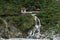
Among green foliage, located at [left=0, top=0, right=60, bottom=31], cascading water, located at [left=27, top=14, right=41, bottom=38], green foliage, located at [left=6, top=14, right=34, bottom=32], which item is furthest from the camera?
green foliage, located at [left=0, top=0, right=60, bottom=31]

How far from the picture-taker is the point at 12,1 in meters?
10.4

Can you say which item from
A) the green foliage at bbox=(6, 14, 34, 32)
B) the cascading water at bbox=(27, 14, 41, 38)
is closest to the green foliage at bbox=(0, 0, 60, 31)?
the green foliage at bbox=(6, 14, 34, 32)

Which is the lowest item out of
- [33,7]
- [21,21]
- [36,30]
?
[36,30]

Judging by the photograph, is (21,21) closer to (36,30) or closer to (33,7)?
(36,30)

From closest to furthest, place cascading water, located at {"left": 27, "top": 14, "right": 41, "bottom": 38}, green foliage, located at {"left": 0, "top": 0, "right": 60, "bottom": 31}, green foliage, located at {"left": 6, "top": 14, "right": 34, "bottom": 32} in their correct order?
1. cascading water, located at {"left": 27, "top": 14, "right": 41, "bottom": 38}
2. green foliage, located at {"left": 6, "top": 14, "right": 34, "bottom": 32}
3. green foliage, located at {"left": 0, "top": 0, "right": 60, "bottom": 31}

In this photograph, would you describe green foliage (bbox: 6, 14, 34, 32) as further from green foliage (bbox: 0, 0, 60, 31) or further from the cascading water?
the cascading water

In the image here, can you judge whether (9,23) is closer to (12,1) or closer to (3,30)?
(3,30)

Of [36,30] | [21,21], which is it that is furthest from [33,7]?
[36,30]

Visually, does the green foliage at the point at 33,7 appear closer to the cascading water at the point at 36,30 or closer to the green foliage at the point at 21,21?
the green foliage at the point at 21,21

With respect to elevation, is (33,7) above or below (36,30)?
above

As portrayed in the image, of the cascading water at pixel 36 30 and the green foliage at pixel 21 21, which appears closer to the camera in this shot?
the cascading water at pixel 36 30

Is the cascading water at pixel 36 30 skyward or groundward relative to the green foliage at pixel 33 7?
groundward

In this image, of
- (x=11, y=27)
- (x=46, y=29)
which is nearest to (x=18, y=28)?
(x=11, y=27)

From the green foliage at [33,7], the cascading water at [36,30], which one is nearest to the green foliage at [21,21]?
the green foliage at [33,7]
